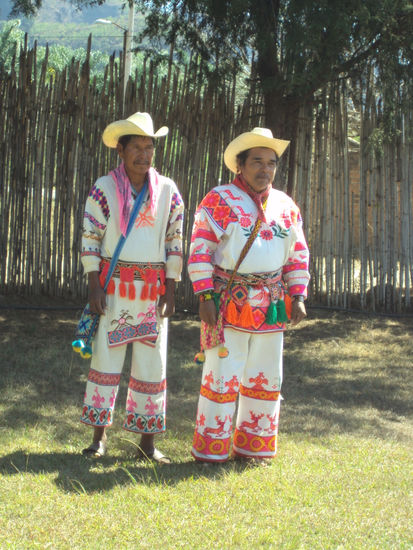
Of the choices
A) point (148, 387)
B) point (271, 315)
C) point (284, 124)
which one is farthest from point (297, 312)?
point (284, 124)

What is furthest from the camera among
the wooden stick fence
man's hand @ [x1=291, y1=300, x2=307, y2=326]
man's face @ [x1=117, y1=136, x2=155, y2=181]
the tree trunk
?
the tree trunk

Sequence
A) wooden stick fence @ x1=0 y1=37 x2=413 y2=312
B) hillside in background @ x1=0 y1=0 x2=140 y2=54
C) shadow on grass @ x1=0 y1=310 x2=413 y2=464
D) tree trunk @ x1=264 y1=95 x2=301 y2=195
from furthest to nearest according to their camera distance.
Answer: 1. hillside in background @ x1=0 y1=0 x2=140 y2=54
2. tree trunk @ x1=264 y1=95 x2=301 y2=195
3. wooden stick fence @ x1=0 y1=37 x2=413 y2=312
4. shadow on grass @ x1=0 y1=310 x2=413 y2=464

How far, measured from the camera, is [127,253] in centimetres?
396

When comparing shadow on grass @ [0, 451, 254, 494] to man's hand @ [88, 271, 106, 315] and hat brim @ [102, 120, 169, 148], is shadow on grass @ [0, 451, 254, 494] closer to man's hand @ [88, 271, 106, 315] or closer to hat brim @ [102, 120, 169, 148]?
man's hand @ [88, 271, 106, 315]

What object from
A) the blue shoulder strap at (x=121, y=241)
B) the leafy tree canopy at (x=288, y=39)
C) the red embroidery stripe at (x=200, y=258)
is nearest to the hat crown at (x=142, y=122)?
the blue shoulder strap at (x=121, y=241)

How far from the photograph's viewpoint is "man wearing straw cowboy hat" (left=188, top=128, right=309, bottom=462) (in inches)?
153

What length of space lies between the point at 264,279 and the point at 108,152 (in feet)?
13.2

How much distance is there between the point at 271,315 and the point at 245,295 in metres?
0.18

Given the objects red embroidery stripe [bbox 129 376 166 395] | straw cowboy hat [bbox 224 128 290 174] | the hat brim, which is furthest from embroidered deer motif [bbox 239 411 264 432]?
the hat brim

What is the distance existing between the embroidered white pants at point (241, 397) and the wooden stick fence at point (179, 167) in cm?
389

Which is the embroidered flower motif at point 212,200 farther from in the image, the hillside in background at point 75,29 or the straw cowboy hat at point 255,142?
the hillside in background at point 75,29

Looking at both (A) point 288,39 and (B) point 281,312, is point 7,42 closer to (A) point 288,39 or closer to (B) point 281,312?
(A) point 288,39

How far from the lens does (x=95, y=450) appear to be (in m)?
4.11

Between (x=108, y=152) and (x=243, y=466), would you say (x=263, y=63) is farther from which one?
(x=243, y=466)
